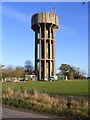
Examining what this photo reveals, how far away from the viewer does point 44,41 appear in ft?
296

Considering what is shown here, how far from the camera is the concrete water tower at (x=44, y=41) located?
89.3 metres

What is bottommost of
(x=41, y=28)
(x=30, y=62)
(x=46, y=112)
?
(x=46, y=112)

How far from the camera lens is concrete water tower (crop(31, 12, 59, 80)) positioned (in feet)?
293

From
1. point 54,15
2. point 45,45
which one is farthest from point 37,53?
A: point 54,15

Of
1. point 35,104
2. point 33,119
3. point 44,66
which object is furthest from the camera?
point 44,66

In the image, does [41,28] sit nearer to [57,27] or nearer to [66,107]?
[57,27]

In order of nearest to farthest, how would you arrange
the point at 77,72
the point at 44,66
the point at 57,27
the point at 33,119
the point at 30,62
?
the point at 33,119
the point at 44,66
the point at 57,27
the point at 30,62
the point at 77,72

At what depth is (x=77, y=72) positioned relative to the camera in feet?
424

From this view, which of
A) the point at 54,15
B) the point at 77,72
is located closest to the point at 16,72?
the point at 54,15

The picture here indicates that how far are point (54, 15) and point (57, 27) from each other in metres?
5.64

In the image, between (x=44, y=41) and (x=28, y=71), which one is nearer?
(x=44, y=41)

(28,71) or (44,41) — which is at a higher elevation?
(44,41)

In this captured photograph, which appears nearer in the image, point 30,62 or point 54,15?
point 54,15

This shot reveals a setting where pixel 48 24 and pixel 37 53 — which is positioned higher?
pixel 48 24
